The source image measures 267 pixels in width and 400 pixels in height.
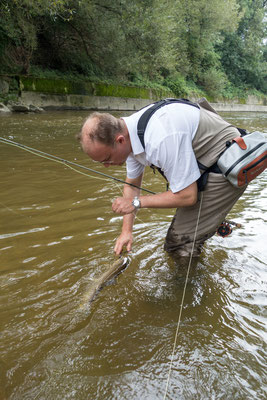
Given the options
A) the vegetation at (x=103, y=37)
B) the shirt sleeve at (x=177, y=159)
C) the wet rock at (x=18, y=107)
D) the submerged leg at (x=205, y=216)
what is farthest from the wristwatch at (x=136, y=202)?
the wet rock at (x=18, y=107)

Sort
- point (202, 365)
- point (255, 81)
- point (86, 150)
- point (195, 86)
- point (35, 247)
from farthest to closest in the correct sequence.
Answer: point (255, 81) → point (195, 86) → point (35, 247) → point (86, 150) → point (202, 365)

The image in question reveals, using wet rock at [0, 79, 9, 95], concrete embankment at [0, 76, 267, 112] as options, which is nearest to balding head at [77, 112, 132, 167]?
concrete embankment at [0, 76, 267, 112]

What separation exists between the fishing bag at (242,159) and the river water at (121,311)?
121 cm

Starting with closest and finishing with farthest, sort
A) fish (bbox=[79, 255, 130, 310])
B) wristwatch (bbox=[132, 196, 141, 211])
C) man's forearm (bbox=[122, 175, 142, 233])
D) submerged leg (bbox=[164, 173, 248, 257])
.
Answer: wristwatch (bbox=[132, 196, 141, 211]), submerged leg (bbox=[164, 173, 248, 257]), fish (bbox=[79, 255, 130, 310]), man's forearm (bbox=[122, 175, 142, 233])

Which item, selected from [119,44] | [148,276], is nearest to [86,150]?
[148,276]

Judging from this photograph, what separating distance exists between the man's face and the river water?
1307mm

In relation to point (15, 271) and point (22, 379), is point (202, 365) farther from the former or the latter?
point (15, 271)

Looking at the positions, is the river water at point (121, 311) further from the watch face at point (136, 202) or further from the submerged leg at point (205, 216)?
the watch face at point (136, 202)

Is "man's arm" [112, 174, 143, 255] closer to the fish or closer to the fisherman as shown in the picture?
the fish

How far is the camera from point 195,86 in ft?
115

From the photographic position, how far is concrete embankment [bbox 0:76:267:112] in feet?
57.4

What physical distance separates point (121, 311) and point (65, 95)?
65.2 feet

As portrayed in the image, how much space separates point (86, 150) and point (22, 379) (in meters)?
1.66

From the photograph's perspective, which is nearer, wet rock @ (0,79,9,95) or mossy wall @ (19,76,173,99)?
wet rock @ (0,79,9,95)
